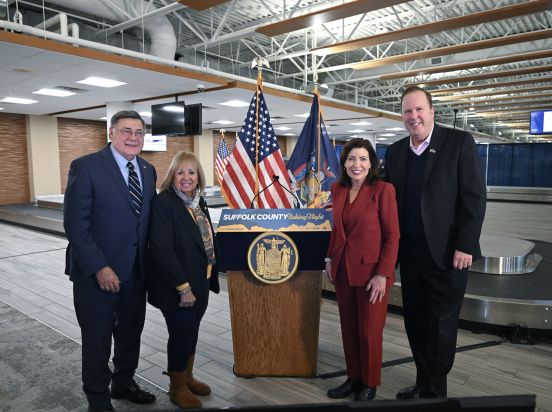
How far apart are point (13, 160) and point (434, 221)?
15.5 metres

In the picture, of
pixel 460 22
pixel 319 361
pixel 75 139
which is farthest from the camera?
pixel 75 139

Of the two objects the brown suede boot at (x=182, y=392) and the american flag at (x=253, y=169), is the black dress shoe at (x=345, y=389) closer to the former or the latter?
the brown suede boot at (x=182, y=392)

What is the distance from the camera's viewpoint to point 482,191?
218 cm

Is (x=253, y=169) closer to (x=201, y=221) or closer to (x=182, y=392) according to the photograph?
(x=201, y=221)

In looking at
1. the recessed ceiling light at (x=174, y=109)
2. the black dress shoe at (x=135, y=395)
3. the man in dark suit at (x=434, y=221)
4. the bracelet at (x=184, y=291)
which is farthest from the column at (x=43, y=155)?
the man in dark suit at (x=434, y=221)

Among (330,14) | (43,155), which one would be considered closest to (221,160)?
(330,14)

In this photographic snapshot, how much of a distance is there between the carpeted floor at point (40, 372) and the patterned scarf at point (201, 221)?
90 centimetres

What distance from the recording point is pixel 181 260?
92.9 inches

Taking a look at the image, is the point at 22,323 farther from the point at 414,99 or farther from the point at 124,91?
the point at 124,91

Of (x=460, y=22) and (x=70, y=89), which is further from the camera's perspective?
(x=70, y=89)

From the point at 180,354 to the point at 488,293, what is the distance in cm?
307

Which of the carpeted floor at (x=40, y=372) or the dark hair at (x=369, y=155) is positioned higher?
the dark hair at (x=369, y=155)

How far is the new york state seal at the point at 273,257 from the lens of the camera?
255 centimetres

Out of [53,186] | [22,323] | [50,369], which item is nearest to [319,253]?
[50,369]
